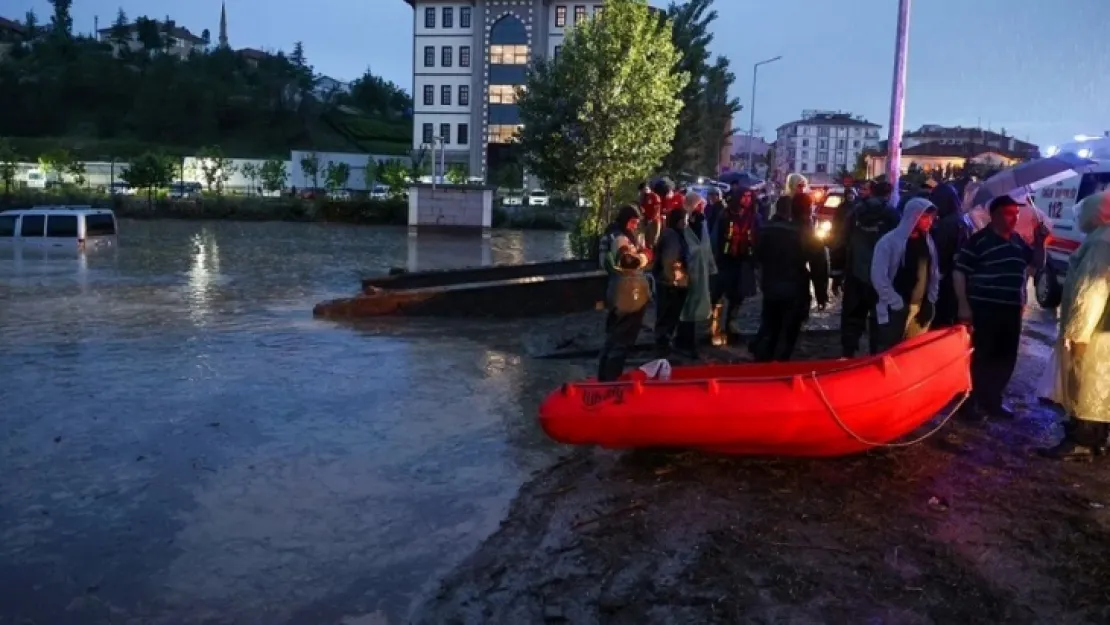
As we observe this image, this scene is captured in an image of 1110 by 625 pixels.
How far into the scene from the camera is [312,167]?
218ft

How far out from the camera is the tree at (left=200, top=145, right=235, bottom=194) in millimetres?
59000

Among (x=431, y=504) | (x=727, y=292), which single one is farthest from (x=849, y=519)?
(x=727, y=292)

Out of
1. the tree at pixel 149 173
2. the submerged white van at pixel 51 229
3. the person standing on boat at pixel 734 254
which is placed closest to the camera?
the person standing on boat at pixel 734 254

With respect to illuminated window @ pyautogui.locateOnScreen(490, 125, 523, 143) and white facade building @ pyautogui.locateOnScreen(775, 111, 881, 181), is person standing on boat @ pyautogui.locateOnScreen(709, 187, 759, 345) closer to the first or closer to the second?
illuminated window @ pyautogui.locateOnScreen(490, 125, 523, 143)

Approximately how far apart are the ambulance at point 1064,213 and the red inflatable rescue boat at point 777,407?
8567 mm

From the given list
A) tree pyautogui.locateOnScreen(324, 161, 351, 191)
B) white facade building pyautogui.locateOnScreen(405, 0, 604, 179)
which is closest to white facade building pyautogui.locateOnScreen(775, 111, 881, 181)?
white facade building pyautogui.locateOnScreen(405, 0, 604, 179)

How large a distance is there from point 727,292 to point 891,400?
4.53m

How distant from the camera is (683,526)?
5246 millimetres

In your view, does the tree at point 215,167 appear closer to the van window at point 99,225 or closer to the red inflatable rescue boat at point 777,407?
the van window at point 99,225

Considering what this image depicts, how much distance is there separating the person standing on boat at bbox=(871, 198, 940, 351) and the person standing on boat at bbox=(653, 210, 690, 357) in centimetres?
234

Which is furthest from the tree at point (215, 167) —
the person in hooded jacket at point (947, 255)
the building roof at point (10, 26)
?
the building roof at point (10, 26)

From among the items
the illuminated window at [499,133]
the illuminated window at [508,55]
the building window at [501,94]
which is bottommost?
the illuminated window at [499,133]

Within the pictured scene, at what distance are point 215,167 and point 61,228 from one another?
33.3 metres

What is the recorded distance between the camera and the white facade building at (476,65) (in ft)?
208
